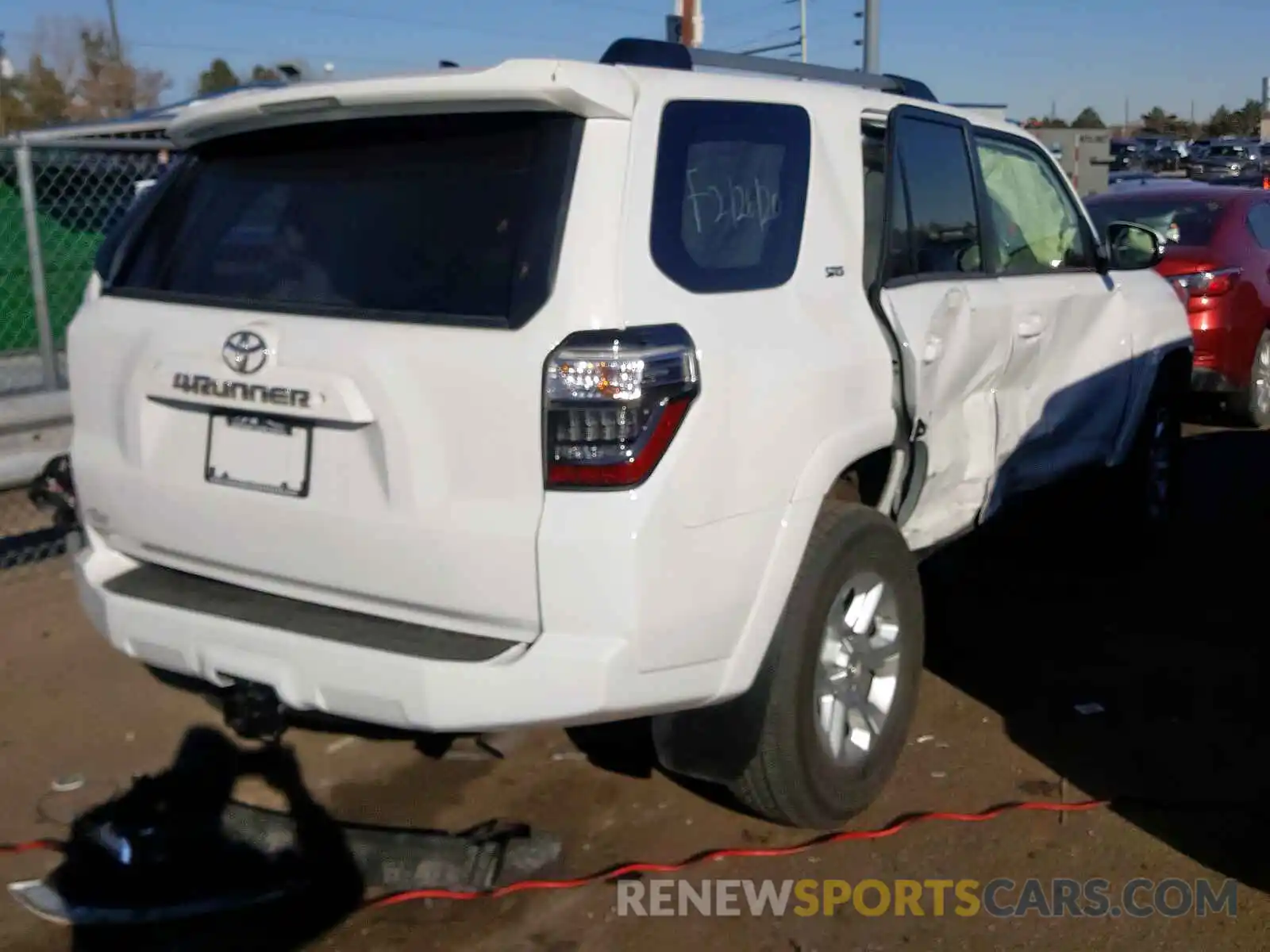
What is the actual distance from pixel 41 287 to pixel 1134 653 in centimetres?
498

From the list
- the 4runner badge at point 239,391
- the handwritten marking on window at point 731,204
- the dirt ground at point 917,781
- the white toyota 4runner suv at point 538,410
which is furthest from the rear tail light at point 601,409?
the dirt ground at point 917,781

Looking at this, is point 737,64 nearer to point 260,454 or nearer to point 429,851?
point 260,454

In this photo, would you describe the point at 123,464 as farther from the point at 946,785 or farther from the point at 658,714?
the point at 946,785

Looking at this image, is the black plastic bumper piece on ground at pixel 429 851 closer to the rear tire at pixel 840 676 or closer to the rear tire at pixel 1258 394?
the rear tire at pixel 840 676

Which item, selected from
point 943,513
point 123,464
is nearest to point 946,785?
point 943,513

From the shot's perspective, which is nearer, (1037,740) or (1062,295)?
(1037,740)

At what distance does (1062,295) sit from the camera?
502 cm

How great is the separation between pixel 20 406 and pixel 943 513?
3.61 meters

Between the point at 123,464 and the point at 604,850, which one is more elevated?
the point at 123,464

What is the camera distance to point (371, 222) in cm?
326

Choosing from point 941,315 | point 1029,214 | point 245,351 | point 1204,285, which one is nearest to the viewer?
point 245,351

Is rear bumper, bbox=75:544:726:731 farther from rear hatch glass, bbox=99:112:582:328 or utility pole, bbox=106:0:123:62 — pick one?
utility pole, bbox=106:0:123:62

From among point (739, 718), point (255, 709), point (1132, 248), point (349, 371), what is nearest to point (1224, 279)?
point (1132, 248)

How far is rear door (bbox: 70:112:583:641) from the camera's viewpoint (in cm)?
295
